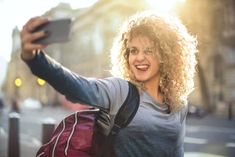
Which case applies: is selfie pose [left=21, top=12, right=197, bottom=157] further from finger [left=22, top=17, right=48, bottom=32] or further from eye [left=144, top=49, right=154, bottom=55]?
finger [left=22, top=17, right=48, bottom=32]

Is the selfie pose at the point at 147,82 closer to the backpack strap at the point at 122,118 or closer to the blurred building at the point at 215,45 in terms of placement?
the backpack strap at the point at 122,118

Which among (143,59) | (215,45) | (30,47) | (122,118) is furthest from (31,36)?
(215,45)

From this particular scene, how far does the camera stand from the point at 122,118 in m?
Answer: 1.98

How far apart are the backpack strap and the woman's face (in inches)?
Answer: 6.3

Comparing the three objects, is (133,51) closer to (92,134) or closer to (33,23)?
(92,134)

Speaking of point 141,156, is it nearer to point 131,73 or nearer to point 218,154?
point 131,73

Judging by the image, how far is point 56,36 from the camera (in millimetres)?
1564

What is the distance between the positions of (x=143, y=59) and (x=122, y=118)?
304 millimetres

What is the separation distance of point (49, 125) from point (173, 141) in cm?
451

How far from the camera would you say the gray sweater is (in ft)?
5.99

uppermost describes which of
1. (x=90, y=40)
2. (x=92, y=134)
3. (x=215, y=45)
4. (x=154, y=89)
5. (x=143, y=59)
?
(x=90, y=40)

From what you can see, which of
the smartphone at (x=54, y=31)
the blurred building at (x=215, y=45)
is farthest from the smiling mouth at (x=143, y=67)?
the blurred building at (x=215, y=45)

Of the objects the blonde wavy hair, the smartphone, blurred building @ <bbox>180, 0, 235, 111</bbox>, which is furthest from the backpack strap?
blurred building @ <bbox>180, 0, 235, 111</bbox>

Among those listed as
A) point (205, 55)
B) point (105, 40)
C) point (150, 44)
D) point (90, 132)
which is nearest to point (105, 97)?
point (90, 132)
